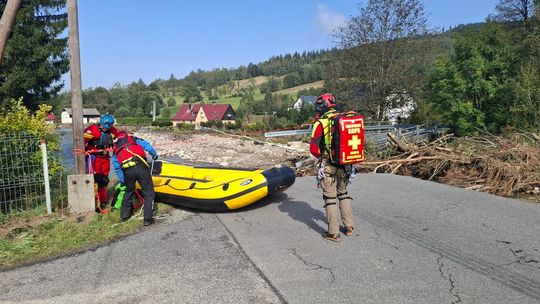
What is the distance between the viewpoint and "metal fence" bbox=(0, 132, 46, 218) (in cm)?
770

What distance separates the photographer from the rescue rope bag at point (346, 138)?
5.58 meters

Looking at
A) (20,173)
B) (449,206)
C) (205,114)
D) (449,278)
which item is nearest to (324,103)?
(449,278)

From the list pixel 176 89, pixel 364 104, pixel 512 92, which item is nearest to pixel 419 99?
pixel 364 104

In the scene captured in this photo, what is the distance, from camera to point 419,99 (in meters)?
29.5

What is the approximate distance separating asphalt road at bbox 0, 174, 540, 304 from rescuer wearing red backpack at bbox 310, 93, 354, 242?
1.02 ft

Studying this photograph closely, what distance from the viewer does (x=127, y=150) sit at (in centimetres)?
691

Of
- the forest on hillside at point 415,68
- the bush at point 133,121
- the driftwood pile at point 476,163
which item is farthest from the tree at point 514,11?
the bush at point 133,121

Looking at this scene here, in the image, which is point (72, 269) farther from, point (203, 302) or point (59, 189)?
point (59, 189)

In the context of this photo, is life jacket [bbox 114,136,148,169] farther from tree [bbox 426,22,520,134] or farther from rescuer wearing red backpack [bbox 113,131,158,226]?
tree [bbox 426,22,520,134]

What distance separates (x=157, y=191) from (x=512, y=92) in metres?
15.9

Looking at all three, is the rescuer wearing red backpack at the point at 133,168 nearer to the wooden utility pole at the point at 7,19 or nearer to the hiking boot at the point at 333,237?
the wooden utility pole at the point at 7,19

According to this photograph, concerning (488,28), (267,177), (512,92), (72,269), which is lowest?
(72,269)

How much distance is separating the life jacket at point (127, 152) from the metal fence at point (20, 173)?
2.18 meters

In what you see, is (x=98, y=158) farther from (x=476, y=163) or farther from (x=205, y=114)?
(x=205, y=114)
